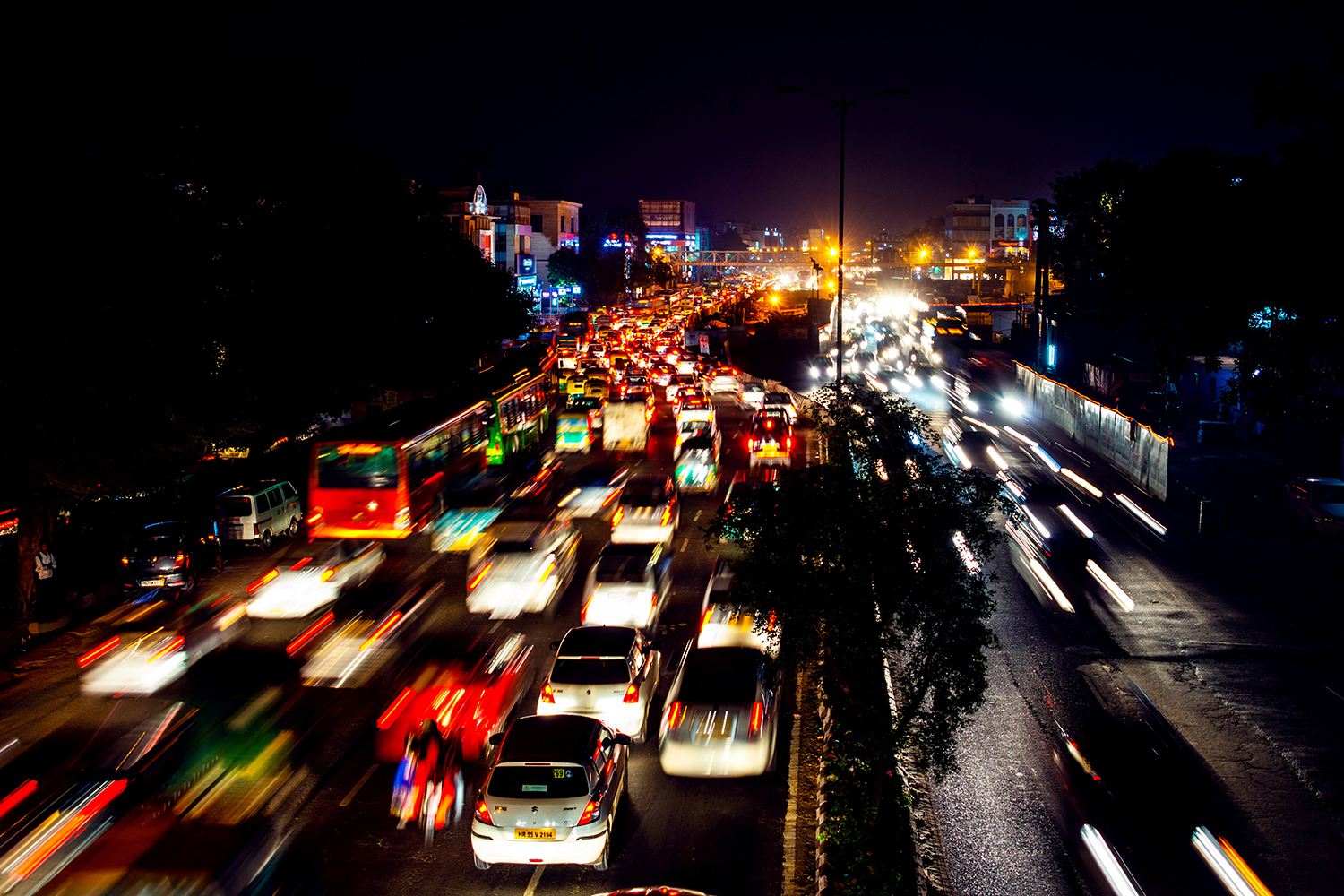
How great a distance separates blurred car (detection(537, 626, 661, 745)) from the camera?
541 inches

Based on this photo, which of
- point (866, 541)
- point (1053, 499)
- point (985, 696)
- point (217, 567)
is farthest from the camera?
point (1053, 499)

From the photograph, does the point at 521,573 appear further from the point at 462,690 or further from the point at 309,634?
the point at 462,690

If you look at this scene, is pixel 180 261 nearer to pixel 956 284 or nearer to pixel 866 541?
pixel 866 541

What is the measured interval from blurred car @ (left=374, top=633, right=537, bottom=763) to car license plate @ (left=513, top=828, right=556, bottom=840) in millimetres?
3186

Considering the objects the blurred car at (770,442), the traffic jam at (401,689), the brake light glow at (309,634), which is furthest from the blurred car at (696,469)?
the brake light glow at (309,634)

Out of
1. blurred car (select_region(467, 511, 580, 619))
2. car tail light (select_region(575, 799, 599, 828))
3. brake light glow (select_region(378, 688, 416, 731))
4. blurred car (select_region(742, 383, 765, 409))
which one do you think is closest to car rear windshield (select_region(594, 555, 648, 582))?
blurred car (select_region(467, 511, 580, 619))

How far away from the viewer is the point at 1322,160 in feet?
45.4


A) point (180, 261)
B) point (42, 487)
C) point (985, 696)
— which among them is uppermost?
point (180, 261)

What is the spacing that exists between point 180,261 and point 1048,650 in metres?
22.3

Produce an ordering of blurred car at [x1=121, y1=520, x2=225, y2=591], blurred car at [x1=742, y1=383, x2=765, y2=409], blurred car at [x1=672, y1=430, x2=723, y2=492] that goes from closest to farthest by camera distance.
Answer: blurred car at [x1=121, y1=520, x2=225, y2=591] → blurred car at [x1=672, y1=430, x2=723, y2=492] → blurred car at [x1=742, y1=383, x2=765, y2=409]

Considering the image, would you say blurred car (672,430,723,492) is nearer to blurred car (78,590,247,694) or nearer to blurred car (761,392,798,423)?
blurred car (761,392,798,423)

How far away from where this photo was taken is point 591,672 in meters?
14.1

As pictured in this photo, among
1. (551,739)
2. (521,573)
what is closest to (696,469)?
(521,573)

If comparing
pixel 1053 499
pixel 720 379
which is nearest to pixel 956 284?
pixel 720 379
